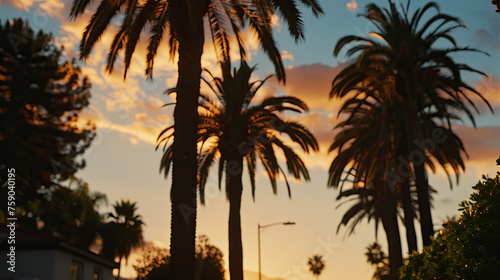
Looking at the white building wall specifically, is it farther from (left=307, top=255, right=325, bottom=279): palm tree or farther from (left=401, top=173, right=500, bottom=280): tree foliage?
(left=307, top=255, right=325, bottom=279): palm tree

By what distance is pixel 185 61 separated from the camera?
1831 cm

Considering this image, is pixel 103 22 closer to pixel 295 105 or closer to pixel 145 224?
pixel 295 105

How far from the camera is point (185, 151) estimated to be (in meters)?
17.1

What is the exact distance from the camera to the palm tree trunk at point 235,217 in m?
27.7

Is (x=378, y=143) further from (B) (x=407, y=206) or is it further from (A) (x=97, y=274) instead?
(A) (x=97, y=274)

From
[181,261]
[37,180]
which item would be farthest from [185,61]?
[37,180]

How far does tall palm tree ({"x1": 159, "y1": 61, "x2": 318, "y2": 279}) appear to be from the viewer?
1140 inches

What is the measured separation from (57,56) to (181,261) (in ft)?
101

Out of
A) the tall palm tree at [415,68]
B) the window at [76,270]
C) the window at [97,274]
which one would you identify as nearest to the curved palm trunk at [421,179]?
the tall palm tree at [415,68]

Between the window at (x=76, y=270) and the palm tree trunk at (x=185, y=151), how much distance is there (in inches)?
471

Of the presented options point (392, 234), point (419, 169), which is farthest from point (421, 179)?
point (392, 234)

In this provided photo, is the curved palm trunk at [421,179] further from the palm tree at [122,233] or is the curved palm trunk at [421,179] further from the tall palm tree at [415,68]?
the palm tree at [122,233]

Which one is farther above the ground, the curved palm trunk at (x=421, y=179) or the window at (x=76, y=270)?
the curved palm trunk at (x=421, y=179)

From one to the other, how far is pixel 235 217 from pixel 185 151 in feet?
39.8
